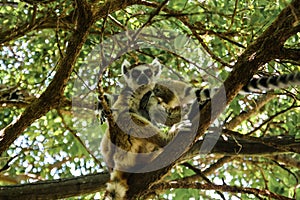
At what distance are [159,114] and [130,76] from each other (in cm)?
88

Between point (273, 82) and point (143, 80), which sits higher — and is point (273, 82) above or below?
below

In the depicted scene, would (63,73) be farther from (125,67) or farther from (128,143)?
(125,67)

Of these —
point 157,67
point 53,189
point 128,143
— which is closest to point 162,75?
point 157,67

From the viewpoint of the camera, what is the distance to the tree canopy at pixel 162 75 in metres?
4.01

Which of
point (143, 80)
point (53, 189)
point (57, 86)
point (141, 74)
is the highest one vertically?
point (141, 74)

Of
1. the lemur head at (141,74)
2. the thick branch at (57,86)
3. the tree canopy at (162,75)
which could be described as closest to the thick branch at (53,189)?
the tree canopy at (162,75)

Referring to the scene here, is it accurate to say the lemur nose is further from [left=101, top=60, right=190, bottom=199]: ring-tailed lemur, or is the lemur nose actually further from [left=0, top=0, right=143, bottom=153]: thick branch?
[left=0, top=0, right=143, bottom=153]: thick branch

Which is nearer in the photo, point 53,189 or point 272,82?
point 272,82

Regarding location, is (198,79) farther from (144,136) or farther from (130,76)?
(144,136)

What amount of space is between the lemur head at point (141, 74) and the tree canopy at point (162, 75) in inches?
6.1

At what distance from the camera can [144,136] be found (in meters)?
4.94

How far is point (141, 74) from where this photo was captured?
6.28 metres

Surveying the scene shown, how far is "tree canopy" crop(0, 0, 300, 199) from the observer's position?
401 centimetres

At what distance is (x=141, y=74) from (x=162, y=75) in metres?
0.38
